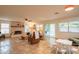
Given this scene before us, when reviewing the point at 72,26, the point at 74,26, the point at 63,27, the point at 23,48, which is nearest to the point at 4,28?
the point at 23,48

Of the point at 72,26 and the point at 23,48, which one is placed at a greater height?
the point at 72,26

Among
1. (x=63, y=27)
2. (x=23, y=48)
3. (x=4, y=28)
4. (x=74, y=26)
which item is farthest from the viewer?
(x=63, y=27)

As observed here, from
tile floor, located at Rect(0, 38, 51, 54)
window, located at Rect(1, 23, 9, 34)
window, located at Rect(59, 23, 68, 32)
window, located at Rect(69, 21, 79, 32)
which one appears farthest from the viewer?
window, located at Rect(59, 23, 68, 32)

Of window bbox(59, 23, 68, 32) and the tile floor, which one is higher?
window bbox(59, 23, 68, 32)

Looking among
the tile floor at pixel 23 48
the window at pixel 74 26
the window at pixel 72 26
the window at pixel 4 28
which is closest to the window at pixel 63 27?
the window at pixel 72 26

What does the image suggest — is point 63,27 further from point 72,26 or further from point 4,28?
point 4,28

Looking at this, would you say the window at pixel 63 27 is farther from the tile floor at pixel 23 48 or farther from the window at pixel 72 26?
the tile floor at pixel 23 48

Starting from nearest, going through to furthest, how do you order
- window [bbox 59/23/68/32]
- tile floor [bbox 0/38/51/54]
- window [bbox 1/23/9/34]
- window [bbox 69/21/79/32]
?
tile floor [bbox 0/38/51/54] < window [bbox 69/21/79/32] < window [bbox 1/23/9/34] < window [bbox 59/23/68/32]

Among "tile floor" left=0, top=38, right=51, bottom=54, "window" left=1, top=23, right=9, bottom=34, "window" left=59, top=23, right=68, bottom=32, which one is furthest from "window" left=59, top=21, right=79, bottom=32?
"window" left=1, top=23, right=9, bottom=34

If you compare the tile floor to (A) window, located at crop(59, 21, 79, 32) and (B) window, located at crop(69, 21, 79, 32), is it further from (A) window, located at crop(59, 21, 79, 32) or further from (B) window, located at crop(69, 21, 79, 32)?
(B) window, located at crop(69, 21, 79, 32)

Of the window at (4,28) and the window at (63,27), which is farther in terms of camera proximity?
the window at (63,27)

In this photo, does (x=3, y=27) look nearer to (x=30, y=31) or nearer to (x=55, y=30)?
(x=30, y=31)
